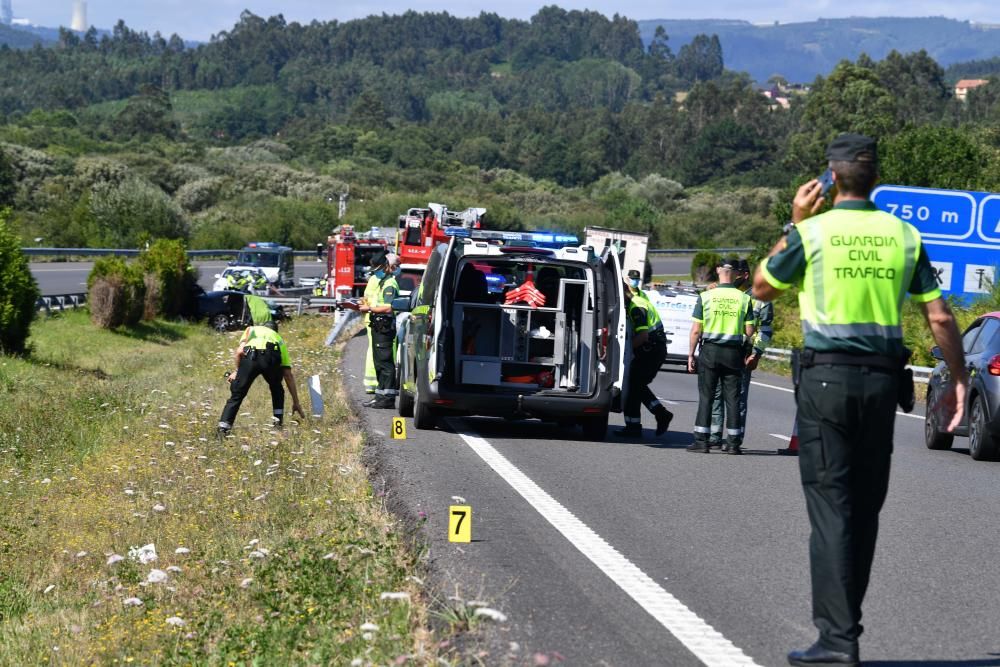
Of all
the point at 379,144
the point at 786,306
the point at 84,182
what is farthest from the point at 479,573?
the point at 379,144

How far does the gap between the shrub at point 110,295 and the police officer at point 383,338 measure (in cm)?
2072

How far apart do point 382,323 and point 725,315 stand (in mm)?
4763

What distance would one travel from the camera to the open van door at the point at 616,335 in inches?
556

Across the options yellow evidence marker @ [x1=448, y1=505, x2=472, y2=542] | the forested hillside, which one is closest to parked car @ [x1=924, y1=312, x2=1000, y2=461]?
yellow evidence marker @ [x1=448, y1=505, x2=472, y2=542]

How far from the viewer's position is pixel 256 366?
1418 cm

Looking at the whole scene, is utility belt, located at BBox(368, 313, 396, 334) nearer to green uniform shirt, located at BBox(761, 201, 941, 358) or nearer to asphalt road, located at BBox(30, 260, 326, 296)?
green uniform shirt, located at BBox(761, 201, 941, 358)

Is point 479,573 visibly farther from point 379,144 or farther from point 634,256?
point 379,144

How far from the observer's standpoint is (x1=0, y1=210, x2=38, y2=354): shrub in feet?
84.2

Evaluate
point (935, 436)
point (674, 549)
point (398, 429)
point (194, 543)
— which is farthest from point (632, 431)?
point (194, 543)

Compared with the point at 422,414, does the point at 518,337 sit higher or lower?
higher

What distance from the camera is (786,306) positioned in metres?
44.1

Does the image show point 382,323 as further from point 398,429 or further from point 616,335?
point 616,335

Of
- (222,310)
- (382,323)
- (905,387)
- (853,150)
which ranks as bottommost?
(222,310)

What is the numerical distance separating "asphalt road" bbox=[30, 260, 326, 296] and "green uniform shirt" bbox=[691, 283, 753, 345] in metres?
33.3
